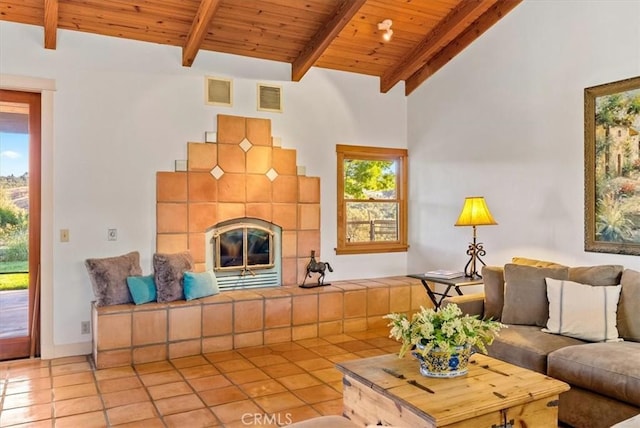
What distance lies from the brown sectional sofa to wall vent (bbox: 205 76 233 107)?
2.95m

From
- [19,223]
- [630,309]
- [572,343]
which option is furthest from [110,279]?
[630,309]

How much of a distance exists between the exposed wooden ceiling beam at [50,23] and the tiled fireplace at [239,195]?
142 cm

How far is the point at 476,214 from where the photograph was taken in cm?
439

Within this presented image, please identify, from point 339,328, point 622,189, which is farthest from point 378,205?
point 622,189

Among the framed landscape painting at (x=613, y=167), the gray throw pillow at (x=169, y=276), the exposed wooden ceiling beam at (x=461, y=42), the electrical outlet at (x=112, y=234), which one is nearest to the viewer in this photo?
the framed landscape painting at (x=613, y=167)

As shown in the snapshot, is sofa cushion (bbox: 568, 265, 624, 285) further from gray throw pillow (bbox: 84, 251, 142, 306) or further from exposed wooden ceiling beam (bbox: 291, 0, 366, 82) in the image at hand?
gray throw pillow (bbox: 84, 251, 142, 306)

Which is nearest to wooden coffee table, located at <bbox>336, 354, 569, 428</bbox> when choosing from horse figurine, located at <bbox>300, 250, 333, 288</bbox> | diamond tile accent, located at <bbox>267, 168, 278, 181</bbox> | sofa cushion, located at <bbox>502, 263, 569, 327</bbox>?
sofa cushion, located at <bbox>502, 263, 569, 327</bbox>

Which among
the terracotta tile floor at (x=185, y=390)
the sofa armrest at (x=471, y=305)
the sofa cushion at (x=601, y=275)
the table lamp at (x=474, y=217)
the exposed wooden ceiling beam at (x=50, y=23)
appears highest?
the exposed wooden ceiling beam at (x=50, y=23)

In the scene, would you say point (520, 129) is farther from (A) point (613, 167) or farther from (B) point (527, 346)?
(B) point (527, 346)

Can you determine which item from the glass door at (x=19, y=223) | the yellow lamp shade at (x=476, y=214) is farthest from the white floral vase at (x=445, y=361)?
the glass door at (x=19, y=223)

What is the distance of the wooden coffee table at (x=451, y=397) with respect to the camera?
1988 millimetres

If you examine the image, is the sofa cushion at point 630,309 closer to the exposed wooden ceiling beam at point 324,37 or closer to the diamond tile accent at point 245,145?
the exposed wooden ceiling beam at point 324,37

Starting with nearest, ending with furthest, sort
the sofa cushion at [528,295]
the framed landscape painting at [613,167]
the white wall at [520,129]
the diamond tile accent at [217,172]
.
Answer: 1. the sofa cushion at [528,295]
2. the framed landscape painting at [613,167]
3. the white wall at [520,129]
4. the diamond tile accent at [217,172]

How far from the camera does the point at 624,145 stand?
363 cm
